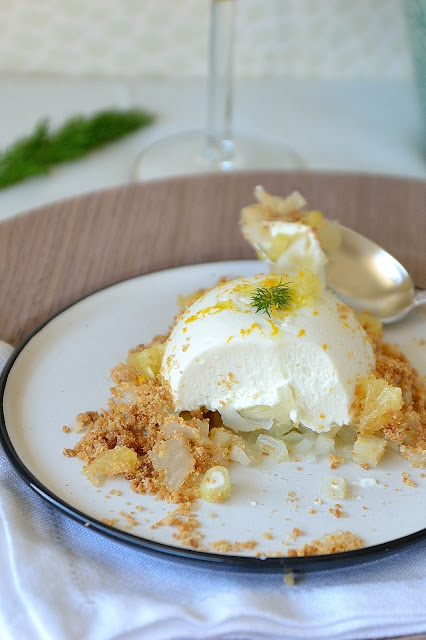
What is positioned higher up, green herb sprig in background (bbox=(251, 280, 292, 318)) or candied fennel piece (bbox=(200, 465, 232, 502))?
green herb sprig in background (bbox=(251, 280, 292, 318))

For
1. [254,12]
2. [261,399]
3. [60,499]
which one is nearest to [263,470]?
[261,399]

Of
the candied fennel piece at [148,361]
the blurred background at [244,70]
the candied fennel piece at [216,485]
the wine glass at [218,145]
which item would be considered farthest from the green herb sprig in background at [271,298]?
the blurred background at [244,70]

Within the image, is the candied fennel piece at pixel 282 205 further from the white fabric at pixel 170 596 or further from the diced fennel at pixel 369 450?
the white fabric at pixel 170 596

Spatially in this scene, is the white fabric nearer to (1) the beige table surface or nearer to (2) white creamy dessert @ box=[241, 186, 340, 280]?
(1) the beige table surface

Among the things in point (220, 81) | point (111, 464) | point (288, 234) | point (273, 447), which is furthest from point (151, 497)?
point (220, 81)

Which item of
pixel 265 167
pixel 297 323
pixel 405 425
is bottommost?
pixel 265 167

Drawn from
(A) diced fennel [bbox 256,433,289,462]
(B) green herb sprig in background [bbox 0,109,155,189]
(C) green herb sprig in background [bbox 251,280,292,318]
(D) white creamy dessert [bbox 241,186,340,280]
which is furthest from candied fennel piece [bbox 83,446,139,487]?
(B) green herb sprig in background [bbox 0,109,155,189]

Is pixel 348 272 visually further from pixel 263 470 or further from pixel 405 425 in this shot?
pixel 263 470

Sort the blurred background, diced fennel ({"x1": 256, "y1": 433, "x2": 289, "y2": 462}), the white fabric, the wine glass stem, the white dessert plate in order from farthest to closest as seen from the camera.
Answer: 1. the blurred background
2. the wine glass stem
3. diced fennel ({"x1": 256, "y1": 433, "x2": 289, "y2": 462})
4. the white dessert plate
5. the white fabric
